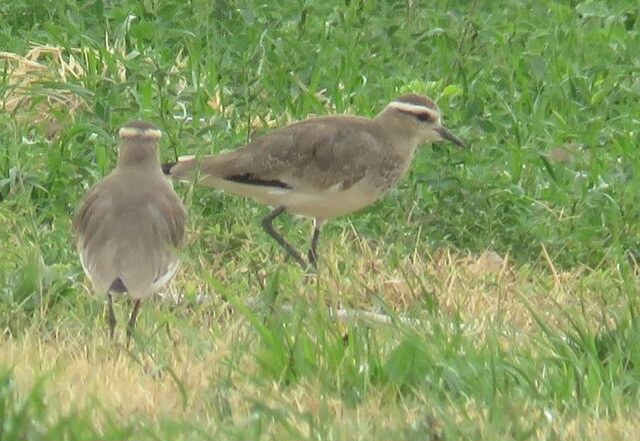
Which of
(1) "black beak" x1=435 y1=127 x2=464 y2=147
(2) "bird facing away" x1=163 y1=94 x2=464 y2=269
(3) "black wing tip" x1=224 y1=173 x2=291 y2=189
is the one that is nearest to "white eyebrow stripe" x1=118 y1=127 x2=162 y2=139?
(2) "bird facing away" x1=163 y1=94 x2=464 y2=269

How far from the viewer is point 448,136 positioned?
9602 mm

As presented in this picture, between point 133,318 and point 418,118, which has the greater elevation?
point 133,318

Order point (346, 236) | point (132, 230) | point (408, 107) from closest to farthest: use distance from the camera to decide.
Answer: point (132, 230) → point (346, 236) → point (408, 107)

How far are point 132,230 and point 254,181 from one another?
5.56ft

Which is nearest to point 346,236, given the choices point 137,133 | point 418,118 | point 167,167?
point 418,118

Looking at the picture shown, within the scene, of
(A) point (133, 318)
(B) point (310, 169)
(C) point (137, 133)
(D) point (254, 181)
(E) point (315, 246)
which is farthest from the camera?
(B) point (310, 169)

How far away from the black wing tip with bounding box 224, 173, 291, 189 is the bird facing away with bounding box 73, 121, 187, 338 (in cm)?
96

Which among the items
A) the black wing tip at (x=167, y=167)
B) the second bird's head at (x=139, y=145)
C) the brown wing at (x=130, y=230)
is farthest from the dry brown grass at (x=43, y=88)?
the brown wing at (x=130, y=230)

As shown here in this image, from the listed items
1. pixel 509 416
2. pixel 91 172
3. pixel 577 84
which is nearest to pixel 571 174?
pixel 577 84

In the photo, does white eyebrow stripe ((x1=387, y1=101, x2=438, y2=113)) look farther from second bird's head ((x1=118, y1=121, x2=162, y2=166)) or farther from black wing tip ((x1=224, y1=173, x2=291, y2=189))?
second bird's head ((x1=118, y1=121, x2=162, y2=166))

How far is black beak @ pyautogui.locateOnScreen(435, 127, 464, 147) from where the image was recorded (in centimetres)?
957

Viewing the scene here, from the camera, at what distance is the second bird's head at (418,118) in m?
9.52

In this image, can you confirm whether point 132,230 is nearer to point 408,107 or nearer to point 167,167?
point 167,167

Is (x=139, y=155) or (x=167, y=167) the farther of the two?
(x=167, y=167)
